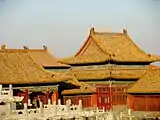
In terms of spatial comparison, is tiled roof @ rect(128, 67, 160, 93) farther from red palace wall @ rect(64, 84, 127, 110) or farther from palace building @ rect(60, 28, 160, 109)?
red palace wall @ rect(64, 84, 127, 110)

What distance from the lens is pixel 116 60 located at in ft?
63.7

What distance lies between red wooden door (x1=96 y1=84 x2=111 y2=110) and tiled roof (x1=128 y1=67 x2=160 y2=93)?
1.21m

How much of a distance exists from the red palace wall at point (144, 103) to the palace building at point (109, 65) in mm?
815

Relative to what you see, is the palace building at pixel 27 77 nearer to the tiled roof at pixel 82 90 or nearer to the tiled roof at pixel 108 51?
the tiled roof at pixel 82 90

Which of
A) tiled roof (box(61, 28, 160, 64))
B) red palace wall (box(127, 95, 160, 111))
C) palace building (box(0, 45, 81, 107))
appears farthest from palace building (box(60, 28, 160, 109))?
palace building (box(0, 45, 81, 107))

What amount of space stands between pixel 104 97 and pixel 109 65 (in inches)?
59.0

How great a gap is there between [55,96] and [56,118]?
406cm

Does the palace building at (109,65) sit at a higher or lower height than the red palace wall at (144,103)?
higher

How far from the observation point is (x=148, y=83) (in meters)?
17.8

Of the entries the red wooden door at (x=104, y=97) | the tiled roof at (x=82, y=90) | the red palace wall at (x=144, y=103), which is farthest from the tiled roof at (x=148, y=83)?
the tiled roof at (x=82, y=90)

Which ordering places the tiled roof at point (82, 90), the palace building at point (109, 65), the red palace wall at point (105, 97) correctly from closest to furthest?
the tiled roof at point (82, 90)
the red palace wall at point (105, 97)
the palace building at point (109, 65)

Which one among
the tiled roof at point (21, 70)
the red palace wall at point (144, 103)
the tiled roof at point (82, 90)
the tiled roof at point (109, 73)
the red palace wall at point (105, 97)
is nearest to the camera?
the tiled roof at point (21, 70)

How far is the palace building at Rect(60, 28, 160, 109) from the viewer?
19.0 metres

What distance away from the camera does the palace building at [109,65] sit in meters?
19.0
